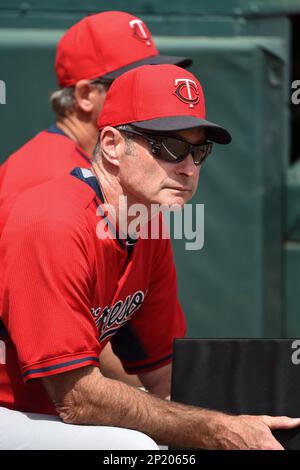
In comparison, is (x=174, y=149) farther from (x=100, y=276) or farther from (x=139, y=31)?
(x=139, y=31)

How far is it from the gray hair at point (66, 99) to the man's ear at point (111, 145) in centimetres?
88

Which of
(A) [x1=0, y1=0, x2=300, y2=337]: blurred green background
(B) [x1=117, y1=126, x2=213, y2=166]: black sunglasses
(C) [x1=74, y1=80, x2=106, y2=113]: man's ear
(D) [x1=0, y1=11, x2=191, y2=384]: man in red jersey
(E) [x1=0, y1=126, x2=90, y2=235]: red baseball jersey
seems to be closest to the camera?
(B) [x1=117, y1=126, x2=213, y2=166]: black sunglasses

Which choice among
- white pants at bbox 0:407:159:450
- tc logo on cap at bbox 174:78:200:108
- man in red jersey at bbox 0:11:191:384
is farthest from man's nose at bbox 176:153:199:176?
man in red jersey at bbox 0:11:191:384

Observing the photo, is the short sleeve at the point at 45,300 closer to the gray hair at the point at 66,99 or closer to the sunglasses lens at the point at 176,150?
the sunglasses lens at the point at 176,150

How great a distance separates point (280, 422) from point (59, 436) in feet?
1.71

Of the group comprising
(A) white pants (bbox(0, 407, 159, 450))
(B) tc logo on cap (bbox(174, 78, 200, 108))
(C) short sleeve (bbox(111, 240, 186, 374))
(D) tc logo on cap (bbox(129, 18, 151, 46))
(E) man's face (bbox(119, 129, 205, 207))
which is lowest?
(A) white pants (bbox(0, 407, 159, 450))

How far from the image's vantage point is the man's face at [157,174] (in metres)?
2.19

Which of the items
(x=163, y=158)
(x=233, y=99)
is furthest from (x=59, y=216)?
(x=233, y=99)

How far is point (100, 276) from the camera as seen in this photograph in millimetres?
2184

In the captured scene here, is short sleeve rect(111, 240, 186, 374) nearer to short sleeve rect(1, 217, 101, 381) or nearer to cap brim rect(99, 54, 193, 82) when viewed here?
short sleeve rect(1, 217, 101, 381)

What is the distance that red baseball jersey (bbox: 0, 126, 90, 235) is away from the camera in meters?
2.81

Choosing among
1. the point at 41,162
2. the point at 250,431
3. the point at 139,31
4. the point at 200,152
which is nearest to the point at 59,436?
the point at 250,431

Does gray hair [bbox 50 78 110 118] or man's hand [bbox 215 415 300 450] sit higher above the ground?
gray hair [bbox 50 78 110 118]
